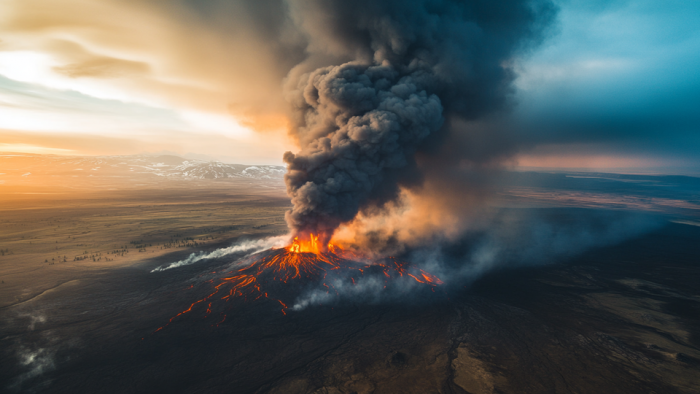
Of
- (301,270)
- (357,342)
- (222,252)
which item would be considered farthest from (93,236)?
(357,342)

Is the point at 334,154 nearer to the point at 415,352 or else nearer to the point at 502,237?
the point at 415,352

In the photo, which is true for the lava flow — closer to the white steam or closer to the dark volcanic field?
the dark volcanic field

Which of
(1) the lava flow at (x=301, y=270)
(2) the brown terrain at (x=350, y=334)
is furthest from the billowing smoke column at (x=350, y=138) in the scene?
(2) the brown terrain at (x=350, y=334)

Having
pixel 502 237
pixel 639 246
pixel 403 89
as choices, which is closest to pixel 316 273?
pixel 403 89

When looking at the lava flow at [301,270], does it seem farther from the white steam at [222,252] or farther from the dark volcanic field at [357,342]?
the white steam at [222,252]

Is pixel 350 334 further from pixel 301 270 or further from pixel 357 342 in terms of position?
pixel 301 270

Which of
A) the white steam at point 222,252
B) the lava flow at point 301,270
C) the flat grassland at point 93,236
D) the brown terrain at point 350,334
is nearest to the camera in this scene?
the brown terrain at point 350,334
